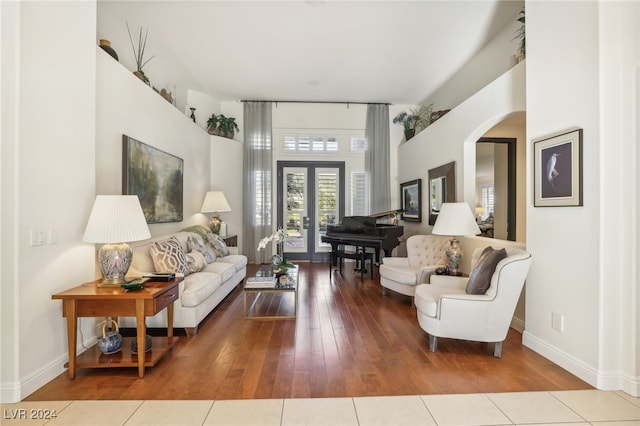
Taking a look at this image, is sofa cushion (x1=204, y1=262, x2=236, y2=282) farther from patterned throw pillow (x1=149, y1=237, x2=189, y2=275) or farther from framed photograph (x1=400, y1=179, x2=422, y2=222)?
framed photograph (x1=400, y1=179, x2=422, y2=222)

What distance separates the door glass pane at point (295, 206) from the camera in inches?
287

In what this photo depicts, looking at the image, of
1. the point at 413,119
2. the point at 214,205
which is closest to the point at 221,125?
the point at 214,205

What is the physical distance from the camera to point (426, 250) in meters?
4.47

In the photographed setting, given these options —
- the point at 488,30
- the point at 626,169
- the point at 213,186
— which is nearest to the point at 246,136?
the point at 213,186

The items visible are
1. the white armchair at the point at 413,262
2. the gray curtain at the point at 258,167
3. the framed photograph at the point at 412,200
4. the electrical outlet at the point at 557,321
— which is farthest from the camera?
the gray curtain at the point at 258,167

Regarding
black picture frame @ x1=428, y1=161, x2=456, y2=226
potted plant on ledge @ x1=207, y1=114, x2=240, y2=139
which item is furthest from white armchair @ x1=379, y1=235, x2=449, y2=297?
potted plant on ledge @ x1=207, y1=114, x2=240, y2=139

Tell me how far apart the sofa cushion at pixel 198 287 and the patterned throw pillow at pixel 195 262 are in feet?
0.34

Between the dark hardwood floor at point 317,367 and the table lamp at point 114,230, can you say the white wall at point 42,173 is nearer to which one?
the table lamp at point 114,230

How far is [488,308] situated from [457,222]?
3.36 feet

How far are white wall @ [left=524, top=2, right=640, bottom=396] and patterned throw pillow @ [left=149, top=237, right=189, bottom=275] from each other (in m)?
3.83

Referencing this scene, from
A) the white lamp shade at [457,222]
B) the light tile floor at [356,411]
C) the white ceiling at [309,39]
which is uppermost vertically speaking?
the white ceiling at [309,39]

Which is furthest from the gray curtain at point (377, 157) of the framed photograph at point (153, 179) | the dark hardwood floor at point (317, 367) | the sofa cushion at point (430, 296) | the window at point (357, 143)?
the framed photograph at point (153, 179)

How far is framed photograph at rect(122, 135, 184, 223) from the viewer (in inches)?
142

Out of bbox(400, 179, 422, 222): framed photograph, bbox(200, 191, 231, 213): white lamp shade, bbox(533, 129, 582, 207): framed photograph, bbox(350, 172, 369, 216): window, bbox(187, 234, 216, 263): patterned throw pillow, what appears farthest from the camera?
bbox(350, 172, 369, 216): window
